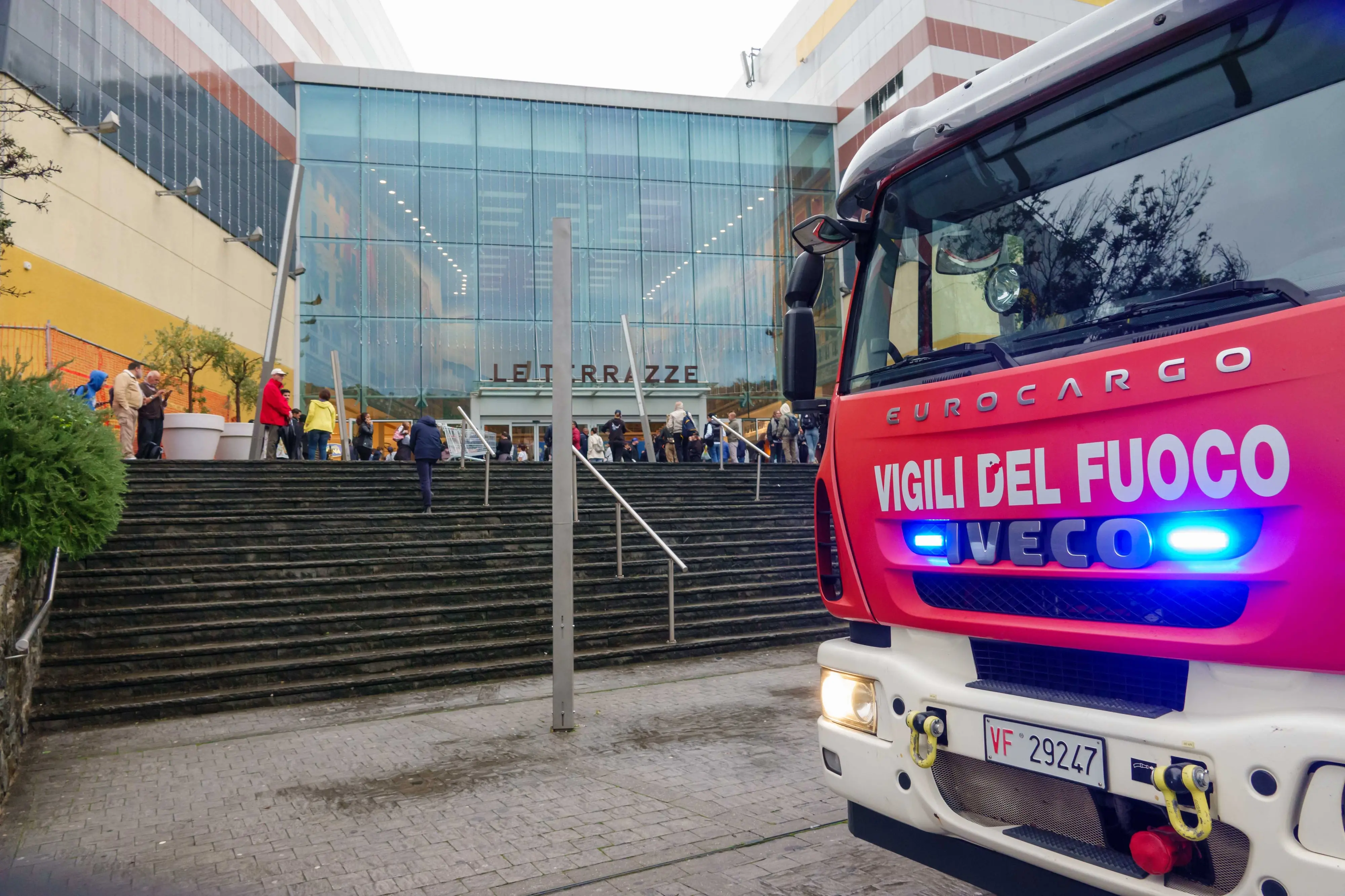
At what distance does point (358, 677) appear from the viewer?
7.38 metres

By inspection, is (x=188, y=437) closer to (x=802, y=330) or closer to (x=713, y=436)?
(x=713, y=436)

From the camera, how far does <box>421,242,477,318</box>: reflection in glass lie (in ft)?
93.4

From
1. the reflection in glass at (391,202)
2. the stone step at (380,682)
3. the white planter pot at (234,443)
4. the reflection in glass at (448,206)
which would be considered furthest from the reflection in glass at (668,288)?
the stone step at (380,682)

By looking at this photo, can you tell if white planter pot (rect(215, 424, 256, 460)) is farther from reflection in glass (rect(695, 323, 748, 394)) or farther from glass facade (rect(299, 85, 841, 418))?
reflection in glass (rect(695, 323, 748, 394))

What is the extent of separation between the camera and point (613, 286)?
30.0 m

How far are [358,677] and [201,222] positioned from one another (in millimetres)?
19962

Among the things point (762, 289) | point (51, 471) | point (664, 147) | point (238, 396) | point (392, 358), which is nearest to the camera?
point (51, 471)

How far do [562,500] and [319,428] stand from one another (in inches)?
390

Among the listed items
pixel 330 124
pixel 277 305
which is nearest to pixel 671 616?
pixel 277 305

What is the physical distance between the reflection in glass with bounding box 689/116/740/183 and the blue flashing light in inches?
1205

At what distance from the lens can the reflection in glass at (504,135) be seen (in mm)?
29297

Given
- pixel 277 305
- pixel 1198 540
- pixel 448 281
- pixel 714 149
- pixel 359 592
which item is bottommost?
pixel 359 592

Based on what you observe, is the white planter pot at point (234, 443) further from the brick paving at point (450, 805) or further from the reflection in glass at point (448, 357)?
the reflection in glass at point (448, 357)

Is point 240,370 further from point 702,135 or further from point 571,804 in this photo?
point 702,135
